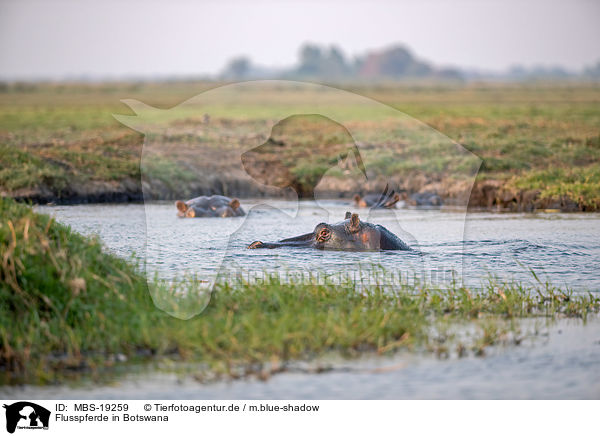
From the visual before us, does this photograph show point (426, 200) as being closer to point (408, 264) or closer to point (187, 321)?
point (408, 264)

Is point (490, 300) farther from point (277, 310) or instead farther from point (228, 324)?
point (228, 324)

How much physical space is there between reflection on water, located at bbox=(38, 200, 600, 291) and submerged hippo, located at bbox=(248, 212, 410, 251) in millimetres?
138

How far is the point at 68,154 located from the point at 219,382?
14750mm

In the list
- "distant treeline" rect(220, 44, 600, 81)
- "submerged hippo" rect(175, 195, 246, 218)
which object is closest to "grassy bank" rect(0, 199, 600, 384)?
"submerged hippo" rect(175, 195, 246, 218)

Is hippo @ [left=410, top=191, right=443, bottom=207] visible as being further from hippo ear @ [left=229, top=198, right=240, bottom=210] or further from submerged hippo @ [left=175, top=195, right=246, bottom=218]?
hippo ear @ [left=229, top=198, right=240, bottom=210]

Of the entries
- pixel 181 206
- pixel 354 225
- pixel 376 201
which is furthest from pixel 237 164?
pixel 354 225

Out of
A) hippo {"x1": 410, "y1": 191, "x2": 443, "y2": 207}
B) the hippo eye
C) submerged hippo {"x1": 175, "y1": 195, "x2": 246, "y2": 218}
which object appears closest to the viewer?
the hippo eye

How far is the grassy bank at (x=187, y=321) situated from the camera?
20.8ft

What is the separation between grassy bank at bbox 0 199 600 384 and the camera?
6340mm

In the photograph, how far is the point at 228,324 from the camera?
6.69 metres

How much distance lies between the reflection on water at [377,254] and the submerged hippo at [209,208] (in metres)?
0.25

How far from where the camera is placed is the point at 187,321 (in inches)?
273
